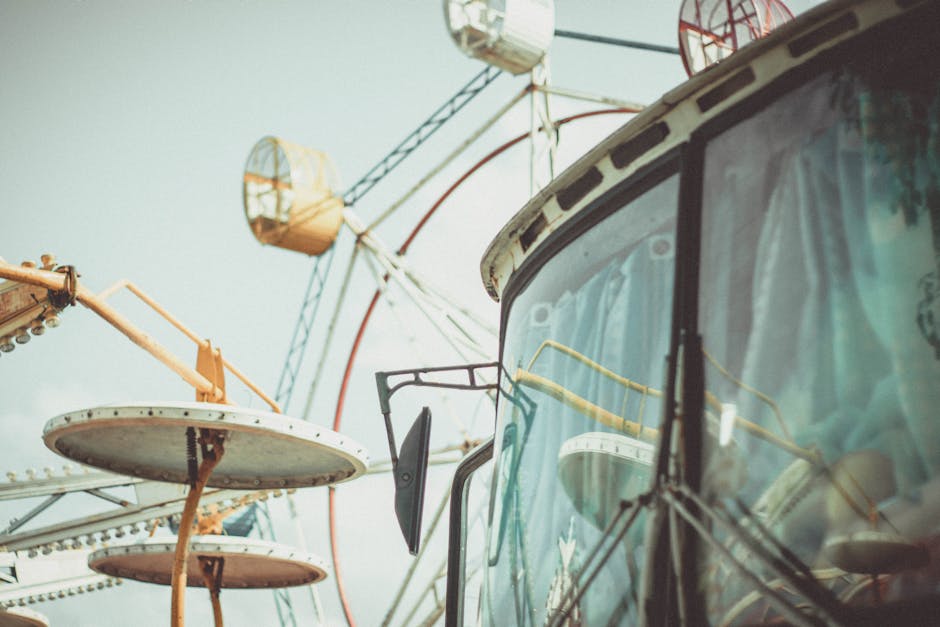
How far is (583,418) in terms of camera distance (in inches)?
108

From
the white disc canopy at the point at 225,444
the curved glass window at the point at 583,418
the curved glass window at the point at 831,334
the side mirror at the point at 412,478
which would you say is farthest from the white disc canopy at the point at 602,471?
the white disc canopy at the point at 225,444

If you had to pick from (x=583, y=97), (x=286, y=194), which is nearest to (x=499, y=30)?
(x=583, y=97)

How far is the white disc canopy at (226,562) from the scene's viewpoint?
8445mm

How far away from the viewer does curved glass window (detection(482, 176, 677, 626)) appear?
2439 millimetres

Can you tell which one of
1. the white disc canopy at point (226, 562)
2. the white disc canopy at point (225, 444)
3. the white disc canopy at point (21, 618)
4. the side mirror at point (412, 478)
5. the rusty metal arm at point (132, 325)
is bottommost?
the white disc canopy at point (21, 618)

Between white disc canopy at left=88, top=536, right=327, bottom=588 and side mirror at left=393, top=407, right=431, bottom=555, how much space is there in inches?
205

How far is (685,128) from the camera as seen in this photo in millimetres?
2557

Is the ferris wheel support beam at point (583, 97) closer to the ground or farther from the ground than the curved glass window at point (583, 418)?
farther from the ground

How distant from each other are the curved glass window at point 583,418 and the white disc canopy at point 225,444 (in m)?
3.26

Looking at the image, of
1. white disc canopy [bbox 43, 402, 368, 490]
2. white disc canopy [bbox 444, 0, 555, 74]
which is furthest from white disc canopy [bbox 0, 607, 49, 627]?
white disc canopy [bbox 444, 0, 555, 74]

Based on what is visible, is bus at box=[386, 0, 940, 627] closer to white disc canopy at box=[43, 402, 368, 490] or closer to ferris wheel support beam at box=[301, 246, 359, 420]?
white disc canopy at box=[43, 402, 368, 490]

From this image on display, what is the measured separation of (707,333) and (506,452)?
1.01 m

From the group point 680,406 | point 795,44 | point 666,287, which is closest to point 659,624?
point 680,406

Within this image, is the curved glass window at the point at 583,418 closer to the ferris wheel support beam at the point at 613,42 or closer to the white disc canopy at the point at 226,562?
the white disc canopy at the point at 226,562
